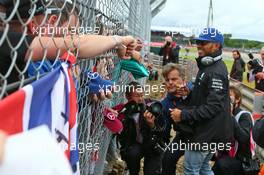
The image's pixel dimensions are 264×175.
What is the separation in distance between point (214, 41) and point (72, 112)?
9.94 ft

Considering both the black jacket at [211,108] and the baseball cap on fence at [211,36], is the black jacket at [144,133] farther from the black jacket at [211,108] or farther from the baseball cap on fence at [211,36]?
the baseball cap on fence at [211,36]

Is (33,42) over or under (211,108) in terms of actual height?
over

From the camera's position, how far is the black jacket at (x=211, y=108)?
12.3ft

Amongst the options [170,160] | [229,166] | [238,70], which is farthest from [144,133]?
[238,70]

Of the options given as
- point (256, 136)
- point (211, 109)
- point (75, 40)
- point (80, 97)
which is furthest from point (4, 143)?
point (211, 109)

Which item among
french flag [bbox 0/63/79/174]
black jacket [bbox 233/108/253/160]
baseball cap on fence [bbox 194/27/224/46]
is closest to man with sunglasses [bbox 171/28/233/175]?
baseball cap on fence [bbox 194/27/224/46]

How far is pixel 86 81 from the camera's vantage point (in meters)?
2.22

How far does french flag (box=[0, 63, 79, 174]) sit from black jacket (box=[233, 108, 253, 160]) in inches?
123

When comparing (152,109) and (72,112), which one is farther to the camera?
(152,109)

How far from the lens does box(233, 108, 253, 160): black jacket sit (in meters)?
4.13

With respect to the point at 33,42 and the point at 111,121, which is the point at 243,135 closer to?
the point at 111,121

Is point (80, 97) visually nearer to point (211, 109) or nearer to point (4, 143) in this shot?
point (4, 143)

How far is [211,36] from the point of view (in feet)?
13.2

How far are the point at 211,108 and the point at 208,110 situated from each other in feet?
0.11
